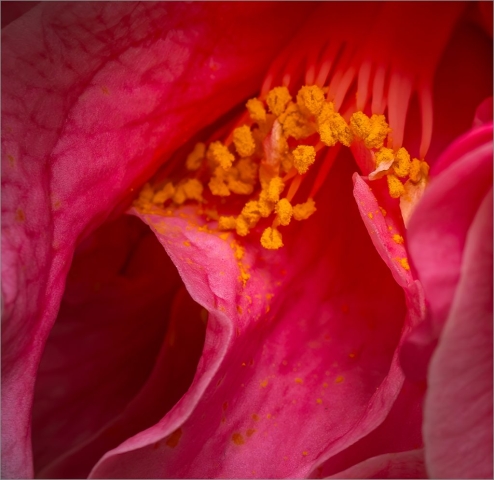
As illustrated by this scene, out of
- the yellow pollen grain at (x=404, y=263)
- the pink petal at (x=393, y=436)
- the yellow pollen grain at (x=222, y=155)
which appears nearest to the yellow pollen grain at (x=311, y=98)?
the yellow pollen grain at (x=222, y=155)

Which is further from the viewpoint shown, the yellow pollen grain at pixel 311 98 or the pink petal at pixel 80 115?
the yellow pollen grain at pixel 311 98

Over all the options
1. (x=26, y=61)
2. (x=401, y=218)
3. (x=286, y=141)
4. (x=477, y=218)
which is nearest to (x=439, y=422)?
(x=477, y=218)

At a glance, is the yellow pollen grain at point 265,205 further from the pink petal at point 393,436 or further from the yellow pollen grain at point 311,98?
the pink petal at point 393,436

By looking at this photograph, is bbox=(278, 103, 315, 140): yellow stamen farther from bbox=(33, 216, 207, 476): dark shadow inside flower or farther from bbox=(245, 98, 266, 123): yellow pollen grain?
bbox=(33, 216, 207, 476): dark shadow inside flower

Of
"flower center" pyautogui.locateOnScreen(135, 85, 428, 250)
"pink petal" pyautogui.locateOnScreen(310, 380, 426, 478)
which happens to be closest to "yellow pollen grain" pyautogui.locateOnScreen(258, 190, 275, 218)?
"flower center" pyautogui.locateOnScreen(135, 85, 428, 250)

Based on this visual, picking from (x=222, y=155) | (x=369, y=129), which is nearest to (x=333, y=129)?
(x=369, y=129)

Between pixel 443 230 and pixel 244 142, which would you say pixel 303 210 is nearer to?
pixel 244 142
